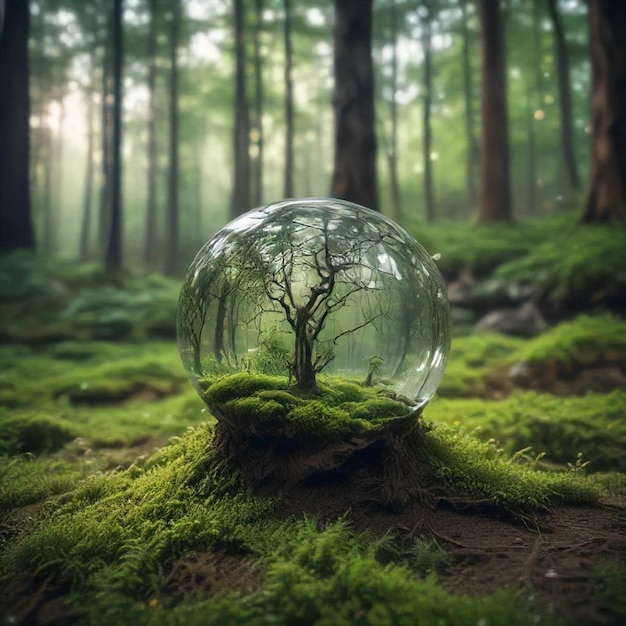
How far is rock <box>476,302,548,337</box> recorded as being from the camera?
9562 millimetres

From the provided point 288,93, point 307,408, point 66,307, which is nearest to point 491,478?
point 307,408

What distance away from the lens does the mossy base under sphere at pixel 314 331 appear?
2.71 metres

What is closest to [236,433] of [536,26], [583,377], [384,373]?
[384,373]

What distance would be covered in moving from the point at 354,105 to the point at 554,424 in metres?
6.78

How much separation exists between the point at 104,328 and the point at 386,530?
9.76m

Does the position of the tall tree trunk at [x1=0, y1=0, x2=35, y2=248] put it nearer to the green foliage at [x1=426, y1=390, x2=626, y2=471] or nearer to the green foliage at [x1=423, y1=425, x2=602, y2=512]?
the green foliage at [x1=426, y1=390, x2=626, y2=471]

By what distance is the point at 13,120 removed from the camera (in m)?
13.0

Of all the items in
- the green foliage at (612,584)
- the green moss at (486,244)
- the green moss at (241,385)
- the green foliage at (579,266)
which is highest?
the green moss at (486,244)

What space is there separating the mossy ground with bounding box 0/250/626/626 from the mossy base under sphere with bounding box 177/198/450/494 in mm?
39

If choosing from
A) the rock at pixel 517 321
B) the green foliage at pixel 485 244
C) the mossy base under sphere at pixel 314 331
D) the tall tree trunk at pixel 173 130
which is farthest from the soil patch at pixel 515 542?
the tall tree trunk at pixel 173 130

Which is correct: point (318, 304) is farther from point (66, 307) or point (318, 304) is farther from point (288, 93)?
point (288, 93)

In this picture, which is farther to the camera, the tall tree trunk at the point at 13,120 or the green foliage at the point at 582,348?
the tall tree trunk at the point at 13,120

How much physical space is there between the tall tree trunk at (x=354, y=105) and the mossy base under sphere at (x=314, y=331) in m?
6.60

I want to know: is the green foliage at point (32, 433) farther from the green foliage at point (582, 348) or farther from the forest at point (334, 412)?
the green foliage at point (582, 348)
